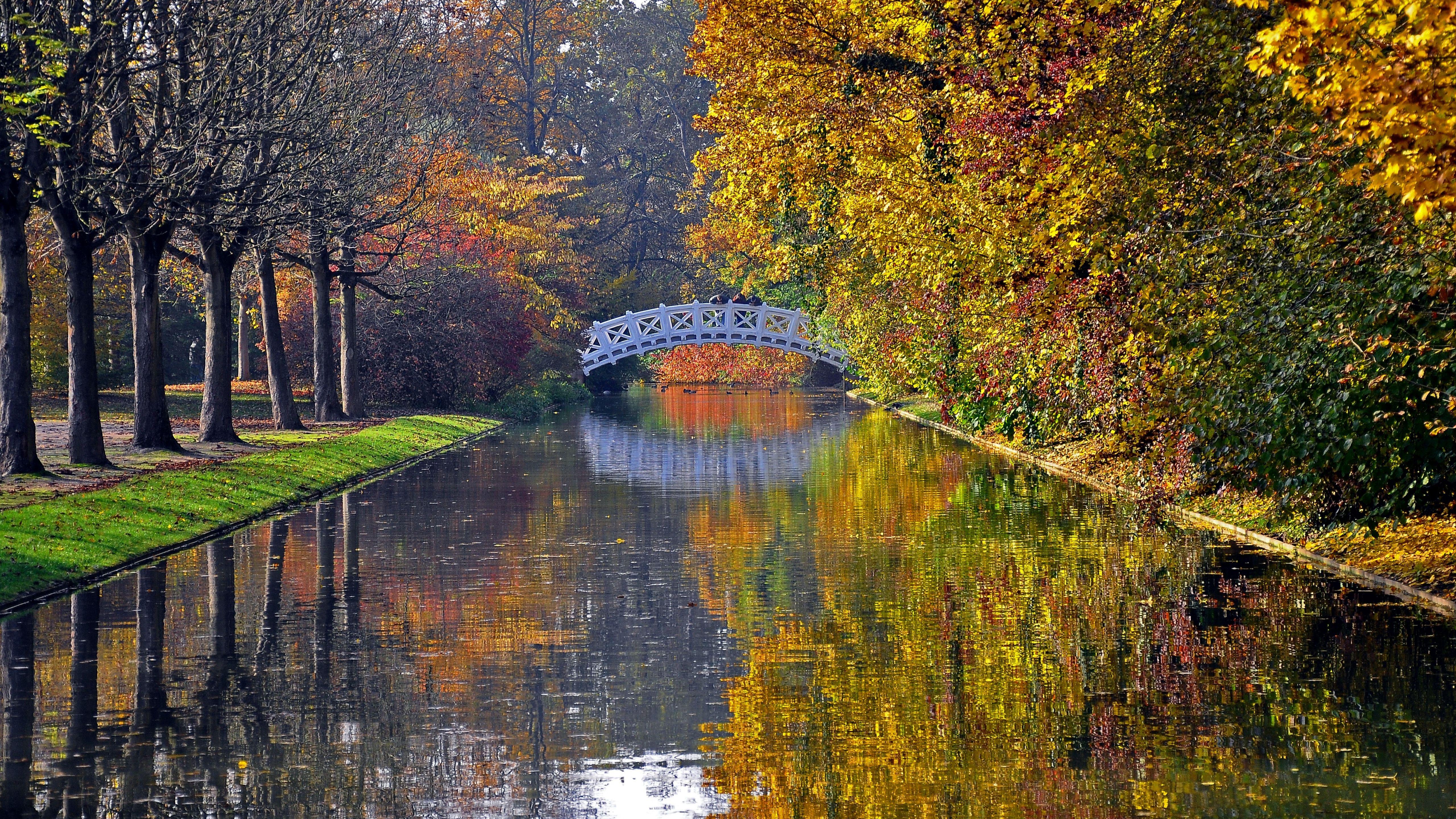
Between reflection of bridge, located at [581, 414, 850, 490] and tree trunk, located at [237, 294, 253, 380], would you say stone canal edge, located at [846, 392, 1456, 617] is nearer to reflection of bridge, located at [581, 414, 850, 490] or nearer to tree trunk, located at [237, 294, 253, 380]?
reflection of bridge, located at [581, 414, 850, 490]

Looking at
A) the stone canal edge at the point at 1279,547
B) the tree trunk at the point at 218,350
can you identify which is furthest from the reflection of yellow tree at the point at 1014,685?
the tree trunk at the point at 218,350

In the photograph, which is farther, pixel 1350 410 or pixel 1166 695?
pixel 1350 410

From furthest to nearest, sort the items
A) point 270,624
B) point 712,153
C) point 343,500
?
1. point 712,153
2. point 343,500
3. point 270,624

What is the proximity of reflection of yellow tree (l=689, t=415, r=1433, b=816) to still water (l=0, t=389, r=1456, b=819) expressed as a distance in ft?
0.11

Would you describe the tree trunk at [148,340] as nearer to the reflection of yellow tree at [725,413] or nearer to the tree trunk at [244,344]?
the reflection of yellow tree at [725,413]

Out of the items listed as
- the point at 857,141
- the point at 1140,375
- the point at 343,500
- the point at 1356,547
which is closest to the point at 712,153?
the point at 857,141

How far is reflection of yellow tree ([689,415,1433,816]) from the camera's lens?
8.11m

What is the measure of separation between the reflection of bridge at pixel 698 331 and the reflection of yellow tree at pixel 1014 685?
63.3 meters

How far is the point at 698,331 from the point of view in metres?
84.2

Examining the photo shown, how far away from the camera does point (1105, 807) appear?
772 centimetres

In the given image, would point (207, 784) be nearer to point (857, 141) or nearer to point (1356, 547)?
point (1356, 547)

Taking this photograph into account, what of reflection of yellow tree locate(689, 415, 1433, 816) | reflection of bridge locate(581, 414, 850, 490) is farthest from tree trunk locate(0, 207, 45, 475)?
reflection of yellow tree locate(689, 415, 1433, 816)

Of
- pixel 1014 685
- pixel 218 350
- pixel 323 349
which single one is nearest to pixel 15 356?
pixel 218 350

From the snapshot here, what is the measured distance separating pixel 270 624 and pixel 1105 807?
316 inches
